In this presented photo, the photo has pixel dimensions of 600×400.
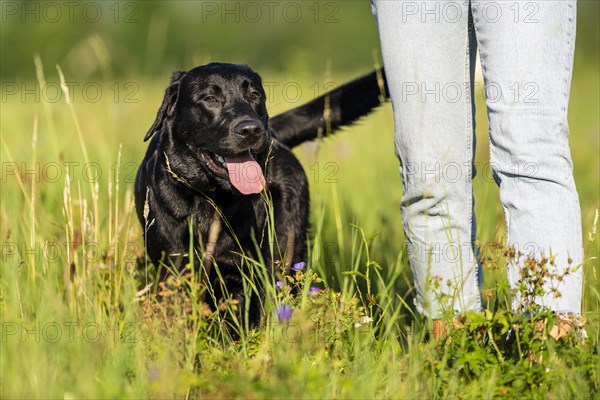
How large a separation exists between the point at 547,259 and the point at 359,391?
68 cm

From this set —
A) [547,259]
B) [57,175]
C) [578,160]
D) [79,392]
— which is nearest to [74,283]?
[79,392]

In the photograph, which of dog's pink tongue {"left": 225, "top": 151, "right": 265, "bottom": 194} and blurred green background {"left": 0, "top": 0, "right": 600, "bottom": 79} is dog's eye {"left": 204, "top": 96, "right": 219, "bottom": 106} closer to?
dog's pink tongue {"left": 225, "top": 151, "right": 265, "bottom": 194}

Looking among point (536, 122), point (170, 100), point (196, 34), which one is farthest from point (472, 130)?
point (196, 34)

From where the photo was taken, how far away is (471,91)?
260 centimetres

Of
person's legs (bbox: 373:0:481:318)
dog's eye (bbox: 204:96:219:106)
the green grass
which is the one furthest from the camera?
dog's eye (bbox: 204:96:219:106)

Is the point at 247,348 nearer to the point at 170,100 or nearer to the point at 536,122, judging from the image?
the point at 536,122

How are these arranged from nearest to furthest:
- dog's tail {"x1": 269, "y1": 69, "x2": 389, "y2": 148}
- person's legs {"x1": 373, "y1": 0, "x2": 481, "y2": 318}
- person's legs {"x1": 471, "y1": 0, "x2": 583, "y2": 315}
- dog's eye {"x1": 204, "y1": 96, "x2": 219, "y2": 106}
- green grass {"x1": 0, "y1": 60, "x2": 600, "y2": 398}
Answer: green grass {"x1": 0, "y1": 60, "x2": 600, "y2": 398} → person's legs {"x1": 471, "y1": 0, "x2": 583, "y2": 315} → person's legs {"x1": 373, "y1": 0, "x2": 481, "y2": 318} → dog's eye {"x1": 204, "y1": 96, "x2": 219, "y2": 106} → dog's tail {"x1": 269, "y1": 69, "x2": 389, "y2": 148}

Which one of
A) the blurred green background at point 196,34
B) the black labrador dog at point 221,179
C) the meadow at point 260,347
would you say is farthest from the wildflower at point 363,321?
the blurred green background at point 196,34

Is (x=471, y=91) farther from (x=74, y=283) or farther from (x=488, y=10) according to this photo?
(x=74, y=283)

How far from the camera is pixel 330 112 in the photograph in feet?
12.5

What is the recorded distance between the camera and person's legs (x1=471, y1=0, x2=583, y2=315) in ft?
7.62

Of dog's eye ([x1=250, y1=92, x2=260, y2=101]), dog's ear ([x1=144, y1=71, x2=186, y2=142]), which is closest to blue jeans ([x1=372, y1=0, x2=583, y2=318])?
dog's eye ([x1=250, y1=92, x2=260, y2=101])

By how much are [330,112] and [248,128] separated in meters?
0.73

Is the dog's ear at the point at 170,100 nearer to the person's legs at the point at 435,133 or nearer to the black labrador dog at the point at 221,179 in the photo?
the black labrador dog at the point at 221,179
